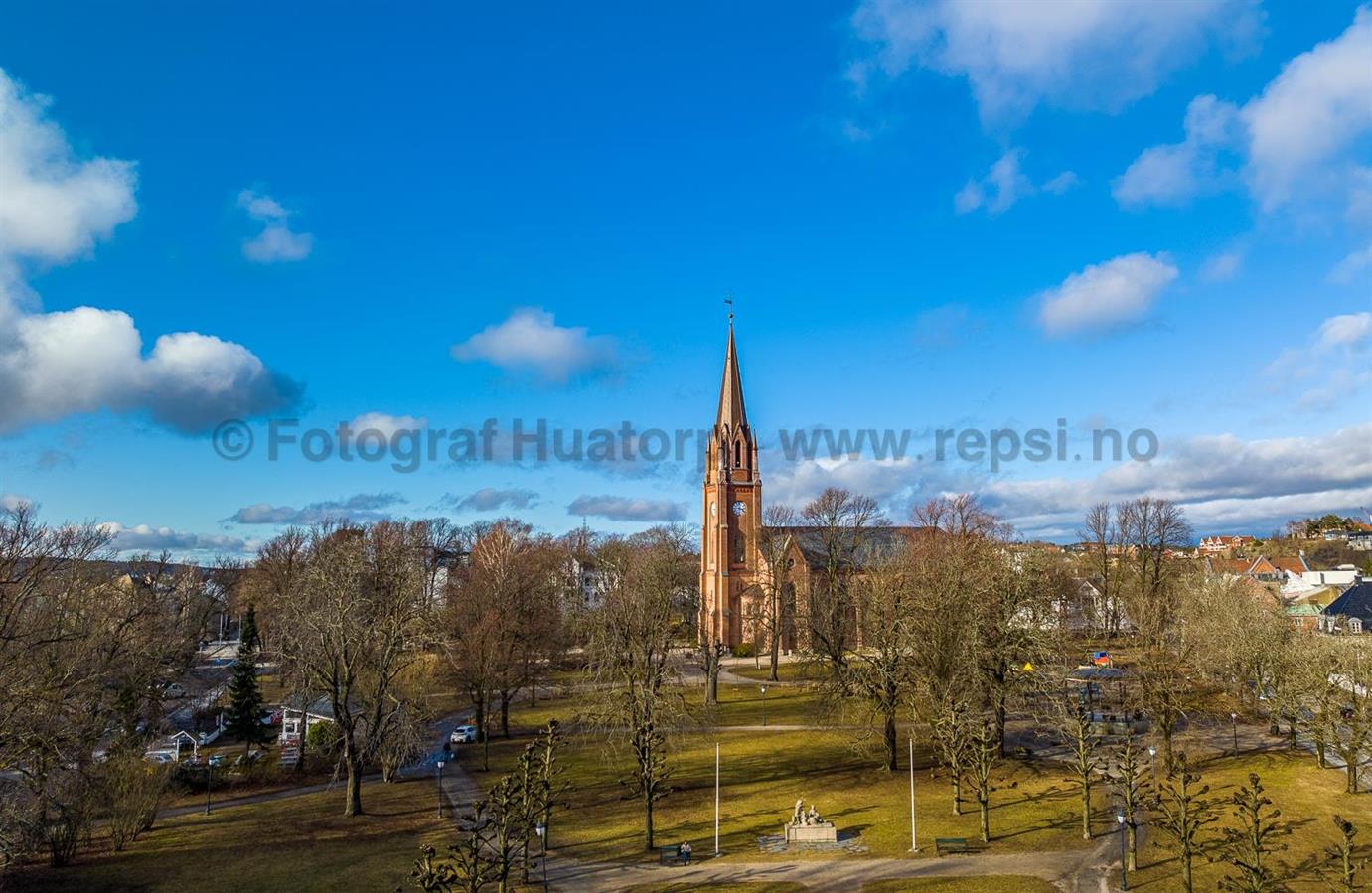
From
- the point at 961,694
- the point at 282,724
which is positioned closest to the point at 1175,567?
the point at 961,694

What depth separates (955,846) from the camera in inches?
912

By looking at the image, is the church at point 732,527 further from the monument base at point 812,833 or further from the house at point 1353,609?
the monument base at point 812,833

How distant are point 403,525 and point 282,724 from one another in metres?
30.8

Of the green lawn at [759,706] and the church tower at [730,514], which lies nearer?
the green lawn at [759,706]

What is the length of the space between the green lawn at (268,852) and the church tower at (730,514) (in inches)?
1656

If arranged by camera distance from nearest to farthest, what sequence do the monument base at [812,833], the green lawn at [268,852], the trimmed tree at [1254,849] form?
the trimmed tree at [1254,849], the green lawn at [268,852], the monument base at [812,833]

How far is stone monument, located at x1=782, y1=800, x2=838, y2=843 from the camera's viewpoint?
79.4 ft

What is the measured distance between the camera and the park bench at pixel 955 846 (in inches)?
905

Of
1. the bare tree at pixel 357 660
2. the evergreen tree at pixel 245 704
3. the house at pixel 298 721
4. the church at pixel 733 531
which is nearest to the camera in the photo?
the bare tree at pixel 357 660

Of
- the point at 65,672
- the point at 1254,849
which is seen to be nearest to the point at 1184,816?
the point at 1254,849

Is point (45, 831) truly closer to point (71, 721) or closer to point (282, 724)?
point (71, 721)

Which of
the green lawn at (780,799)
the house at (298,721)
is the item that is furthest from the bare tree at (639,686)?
the house at (298,721)

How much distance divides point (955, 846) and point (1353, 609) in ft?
166

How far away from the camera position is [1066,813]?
26250 millimetres
